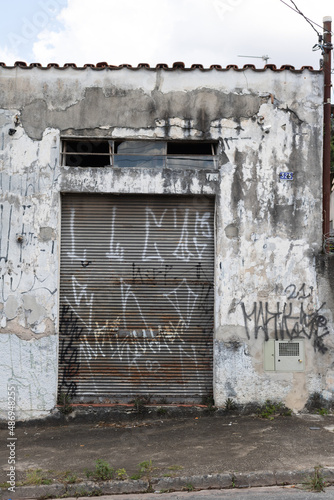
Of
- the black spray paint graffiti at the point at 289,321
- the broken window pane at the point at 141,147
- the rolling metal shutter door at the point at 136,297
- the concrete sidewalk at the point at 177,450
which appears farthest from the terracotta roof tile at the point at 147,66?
the concrete sidewalk at the point at 177,450

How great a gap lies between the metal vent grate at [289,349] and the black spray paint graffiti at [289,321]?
100 millimetres

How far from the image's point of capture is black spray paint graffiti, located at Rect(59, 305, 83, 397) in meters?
7.85

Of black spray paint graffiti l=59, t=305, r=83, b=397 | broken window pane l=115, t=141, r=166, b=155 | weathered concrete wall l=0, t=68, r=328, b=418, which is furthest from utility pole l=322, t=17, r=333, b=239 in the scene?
black spray paint graffiti l=59, t=305, r=83, b=397

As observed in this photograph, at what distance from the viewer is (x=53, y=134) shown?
25.8 feet

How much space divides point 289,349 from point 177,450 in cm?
263

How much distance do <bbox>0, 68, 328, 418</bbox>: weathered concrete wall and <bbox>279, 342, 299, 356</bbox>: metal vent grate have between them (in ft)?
0.47

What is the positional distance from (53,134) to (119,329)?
3397 mm

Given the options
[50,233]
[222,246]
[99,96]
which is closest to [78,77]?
[99,96]

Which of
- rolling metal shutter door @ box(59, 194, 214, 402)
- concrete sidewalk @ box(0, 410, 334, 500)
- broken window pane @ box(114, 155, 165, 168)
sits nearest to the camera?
concrete sidewalk @ box(0, 410, 334, 500)

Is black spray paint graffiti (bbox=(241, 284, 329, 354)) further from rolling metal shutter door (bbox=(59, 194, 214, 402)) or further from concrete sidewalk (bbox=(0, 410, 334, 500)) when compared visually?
concrete sidewalk (bbox=(0, 410, 334, 500))

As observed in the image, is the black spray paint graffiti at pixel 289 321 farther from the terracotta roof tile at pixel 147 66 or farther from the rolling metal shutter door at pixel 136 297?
the terracotta roof tile at pixel 147 66

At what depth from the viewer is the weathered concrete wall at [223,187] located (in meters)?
7.78

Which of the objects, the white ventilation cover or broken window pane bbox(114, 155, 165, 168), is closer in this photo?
the white ventilation cover

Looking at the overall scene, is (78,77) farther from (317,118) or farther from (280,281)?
(280,281)
